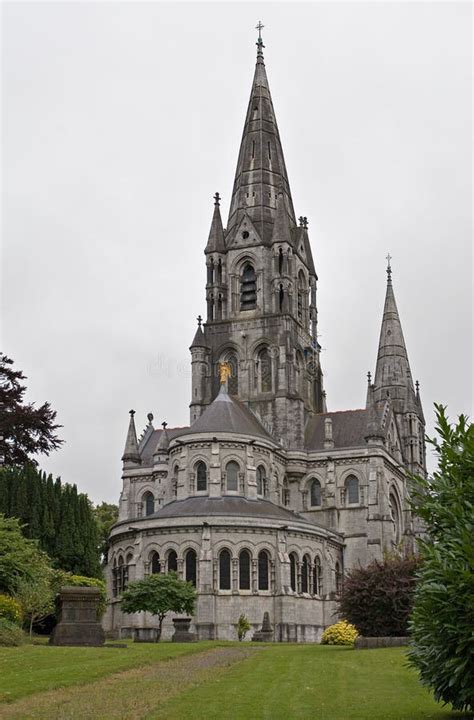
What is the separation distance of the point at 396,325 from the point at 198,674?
69.3 metres

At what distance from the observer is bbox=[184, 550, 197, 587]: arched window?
181ft

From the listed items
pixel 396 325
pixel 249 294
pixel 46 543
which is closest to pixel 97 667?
pixel 46 543

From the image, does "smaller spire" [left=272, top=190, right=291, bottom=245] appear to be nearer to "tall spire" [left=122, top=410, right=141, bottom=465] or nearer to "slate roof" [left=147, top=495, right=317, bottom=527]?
"tall spire" [left=122, top=410, right=141, bottom=465]

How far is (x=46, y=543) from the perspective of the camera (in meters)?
50.8

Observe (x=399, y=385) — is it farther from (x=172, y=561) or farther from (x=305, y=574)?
(x=172, y=561)

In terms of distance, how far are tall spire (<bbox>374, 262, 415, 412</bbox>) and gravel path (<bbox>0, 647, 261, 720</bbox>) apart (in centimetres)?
6326

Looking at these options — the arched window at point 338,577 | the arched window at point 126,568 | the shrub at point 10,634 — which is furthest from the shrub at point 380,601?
the arched window at point 338,577

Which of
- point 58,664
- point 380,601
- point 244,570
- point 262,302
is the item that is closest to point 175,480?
point 244,570

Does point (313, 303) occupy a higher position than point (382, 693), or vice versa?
point (313, 303)

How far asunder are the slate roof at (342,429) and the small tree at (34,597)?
3581cm

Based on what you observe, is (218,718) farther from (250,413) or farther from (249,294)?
(249,294)

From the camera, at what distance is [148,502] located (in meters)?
73.3

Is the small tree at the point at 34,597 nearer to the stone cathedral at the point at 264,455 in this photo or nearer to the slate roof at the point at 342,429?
the stone cathedral at the point at 264,455

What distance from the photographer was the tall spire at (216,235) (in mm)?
77688
